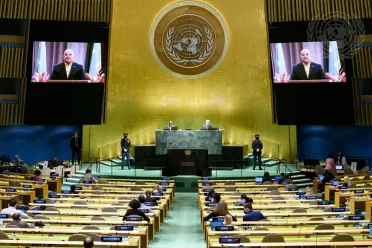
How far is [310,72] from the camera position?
63.3 ft

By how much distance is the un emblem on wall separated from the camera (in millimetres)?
21516

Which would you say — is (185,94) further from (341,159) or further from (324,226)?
(324,226)

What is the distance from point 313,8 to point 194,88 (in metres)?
6.37

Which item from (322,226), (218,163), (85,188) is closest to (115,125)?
(218,163)

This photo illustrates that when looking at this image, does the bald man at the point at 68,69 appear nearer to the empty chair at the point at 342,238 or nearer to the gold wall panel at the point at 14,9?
the gold wall panel at the point at 14,9

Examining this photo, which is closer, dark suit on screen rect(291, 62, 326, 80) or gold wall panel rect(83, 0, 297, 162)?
dark suit on screen rect(291, 62, 326, 80)

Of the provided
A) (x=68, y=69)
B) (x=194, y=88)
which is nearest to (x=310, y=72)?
(x=194, y=88)

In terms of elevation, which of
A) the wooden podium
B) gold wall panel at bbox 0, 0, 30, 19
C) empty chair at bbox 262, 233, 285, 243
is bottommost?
empty chair at bbox 262, 233, 285, 243

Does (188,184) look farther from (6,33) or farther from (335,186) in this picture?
(6,33)

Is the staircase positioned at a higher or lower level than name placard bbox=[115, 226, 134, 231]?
higher

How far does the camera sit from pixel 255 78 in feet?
71.2

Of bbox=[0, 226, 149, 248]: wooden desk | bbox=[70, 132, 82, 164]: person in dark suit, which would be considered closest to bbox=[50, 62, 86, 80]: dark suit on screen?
bbox=[70, 132, 82, 164]: person in dark suit

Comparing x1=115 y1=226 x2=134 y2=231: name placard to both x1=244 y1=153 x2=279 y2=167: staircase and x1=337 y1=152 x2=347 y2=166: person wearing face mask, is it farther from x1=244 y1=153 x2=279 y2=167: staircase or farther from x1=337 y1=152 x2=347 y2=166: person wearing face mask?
x1=244 y1=153 x2=279 y2=167: staircase

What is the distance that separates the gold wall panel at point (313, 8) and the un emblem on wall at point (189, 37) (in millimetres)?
2716
